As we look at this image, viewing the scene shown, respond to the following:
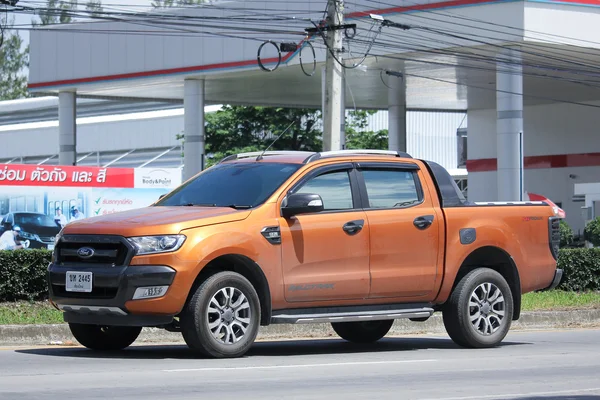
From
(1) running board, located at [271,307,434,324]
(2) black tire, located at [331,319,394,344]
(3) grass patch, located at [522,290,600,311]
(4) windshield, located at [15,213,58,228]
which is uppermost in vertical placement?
(4) windshield, located at [15,213,58,228]

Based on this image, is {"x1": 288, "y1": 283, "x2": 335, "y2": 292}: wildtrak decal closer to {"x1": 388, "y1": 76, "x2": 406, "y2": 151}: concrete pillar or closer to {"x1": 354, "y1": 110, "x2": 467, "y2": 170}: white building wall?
{"x1": 388, "y1": 76, "x2": 406, "y2": 151}: concrete pillar

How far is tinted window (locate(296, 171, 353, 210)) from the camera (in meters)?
11.7

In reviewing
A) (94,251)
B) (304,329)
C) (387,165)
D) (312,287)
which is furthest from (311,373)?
(304,329)

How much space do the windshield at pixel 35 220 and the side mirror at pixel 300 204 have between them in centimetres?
1531

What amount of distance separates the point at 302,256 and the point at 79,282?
2097 millimetres

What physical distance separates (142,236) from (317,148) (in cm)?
4476

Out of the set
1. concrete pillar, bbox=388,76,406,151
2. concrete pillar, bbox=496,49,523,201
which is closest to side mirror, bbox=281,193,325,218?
concrete pillar, bbox=496,49,523,201

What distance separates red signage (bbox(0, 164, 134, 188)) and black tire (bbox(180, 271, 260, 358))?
596 inches

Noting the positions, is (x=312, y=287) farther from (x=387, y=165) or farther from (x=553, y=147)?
(x=553, y=147)

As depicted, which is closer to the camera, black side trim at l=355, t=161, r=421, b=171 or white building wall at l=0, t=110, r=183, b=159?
black side trim at l=355, t=161, r=421, b=171

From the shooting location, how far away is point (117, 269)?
10461mm

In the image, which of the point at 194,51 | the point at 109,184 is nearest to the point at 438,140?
the point at 194,51

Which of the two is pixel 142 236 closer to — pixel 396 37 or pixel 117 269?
pixel 117 269

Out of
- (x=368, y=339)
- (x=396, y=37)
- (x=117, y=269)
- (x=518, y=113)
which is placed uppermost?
(x=396, y=37)
